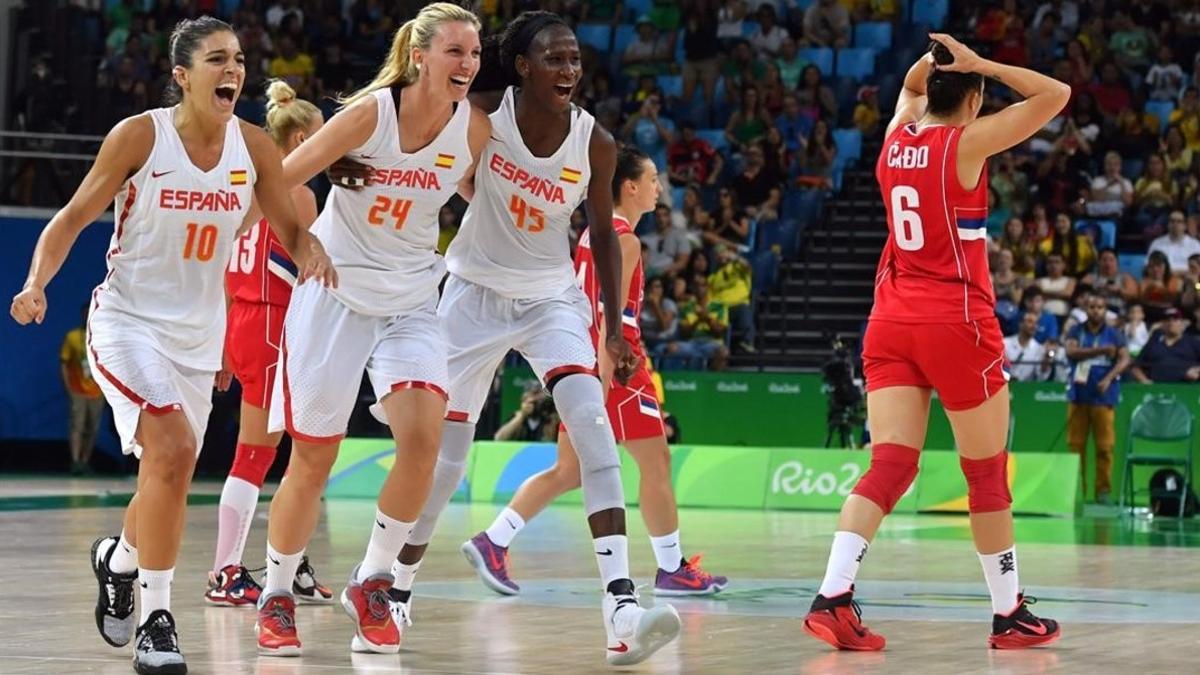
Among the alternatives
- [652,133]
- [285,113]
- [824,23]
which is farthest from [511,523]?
[824,23]

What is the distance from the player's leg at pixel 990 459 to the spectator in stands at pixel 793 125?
54.2ft

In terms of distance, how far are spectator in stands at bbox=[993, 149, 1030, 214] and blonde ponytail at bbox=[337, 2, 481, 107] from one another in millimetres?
15542

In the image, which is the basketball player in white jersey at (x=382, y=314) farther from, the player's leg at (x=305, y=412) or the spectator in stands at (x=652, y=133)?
the spectator in stands at (x=652, y=133)

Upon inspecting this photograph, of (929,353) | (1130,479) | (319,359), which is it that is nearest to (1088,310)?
(1130,479)

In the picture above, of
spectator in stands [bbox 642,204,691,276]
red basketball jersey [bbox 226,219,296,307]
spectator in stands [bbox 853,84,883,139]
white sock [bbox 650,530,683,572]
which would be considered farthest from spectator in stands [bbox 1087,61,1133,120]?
red basketball jersey [bbox 226,219,296,307]

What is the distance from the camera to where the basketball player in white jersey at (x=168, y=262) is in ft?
21.9

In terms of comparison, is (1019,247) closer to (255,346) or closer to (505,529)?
(505,529)

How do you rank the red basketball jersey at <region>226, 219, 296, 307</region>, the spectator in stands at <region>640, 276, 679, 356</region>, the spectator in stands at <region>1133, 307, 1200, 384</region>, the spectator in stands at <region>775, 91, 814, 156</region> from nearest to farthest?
the red basketball jersey at <region>226, 219, 296, 307</region>
the spectator in stands at <region>1133, 307, 1200, 384</region>
the spectator in stands at <region>640, 276, 679, 356</region>
the spectator in stands at <region>775, 91, 814, 156</region>

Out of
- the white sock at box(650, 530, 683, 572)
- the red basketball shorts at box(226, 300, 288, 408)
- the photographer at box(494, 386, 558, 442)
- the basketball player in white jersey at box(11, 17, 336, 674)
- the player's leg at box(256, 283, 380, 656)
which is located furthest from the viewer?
the photographer at box(494, 386, 558, 442)

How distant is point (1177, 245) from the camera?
2017 centimetres

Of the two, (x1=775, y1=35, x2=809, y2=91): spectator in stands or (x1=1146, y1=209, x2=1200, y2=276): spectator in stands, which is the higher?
(x1=775, y1=35, x2=809, y2=91): spectator in stands

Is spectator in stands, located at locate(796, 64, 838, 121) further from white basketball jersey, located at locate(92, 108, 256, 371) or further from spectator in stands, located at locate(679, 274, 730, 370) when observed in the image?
white basketball jersey, located at locate(92, 108, 256, 371)

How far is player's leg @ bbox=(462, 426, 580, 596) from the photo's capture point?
9.56 meters

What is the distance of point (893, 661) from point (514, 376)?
1446 cm
